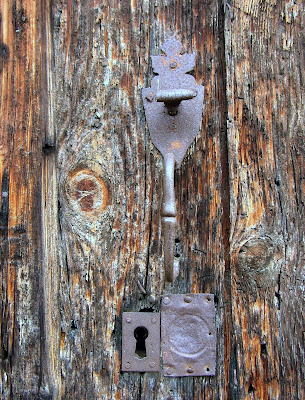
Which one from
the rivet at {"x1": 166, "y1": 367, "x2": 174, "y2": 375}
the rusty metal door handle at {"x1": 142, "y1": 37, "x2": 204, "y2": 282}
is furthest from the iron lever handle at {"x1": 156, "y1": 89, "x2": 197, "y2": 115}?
the rivet at {"x1": 166, "y1": 367, "x2": 174, "y2": 375}

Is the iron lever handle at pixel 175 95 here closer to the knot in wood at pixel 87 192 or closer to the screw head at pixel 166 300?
the knot in wood at pixel 87 192

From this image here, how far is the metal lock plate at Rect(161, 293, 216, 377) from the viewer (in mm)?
708

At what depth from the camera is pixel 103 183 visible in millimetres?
744

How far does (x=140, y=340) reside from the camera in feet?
2.39

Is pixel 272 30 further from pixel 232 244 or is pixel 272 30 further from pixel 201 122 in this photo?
pixel 232 244

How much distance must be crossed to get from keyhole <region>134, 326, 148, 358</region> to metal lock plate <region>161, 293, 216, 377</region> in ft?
0.11

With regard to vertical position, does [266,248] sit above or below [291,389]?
above

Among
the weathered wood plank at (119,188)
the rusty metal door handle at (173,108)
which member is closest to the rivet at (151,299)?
the weathered wood plank at (119,188)

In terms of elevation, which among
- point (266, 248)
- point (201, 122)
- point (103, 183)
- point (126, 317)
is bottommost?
point (126, 317)

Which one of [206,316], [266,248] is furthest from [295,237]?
[206,316]

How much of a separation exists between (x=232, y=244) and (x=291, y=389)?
0.91 ft

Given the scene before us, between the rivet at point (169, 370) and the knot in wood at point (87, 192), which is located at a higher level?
the knot in wood at point (87, 192)

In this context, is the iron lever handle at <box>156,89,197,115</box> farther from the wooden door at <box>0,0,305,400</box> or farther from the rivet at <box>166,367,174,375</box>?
the rivet at <box>166,367,174,375</box>

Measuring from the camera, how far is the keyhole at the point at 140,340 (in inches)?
28.1
